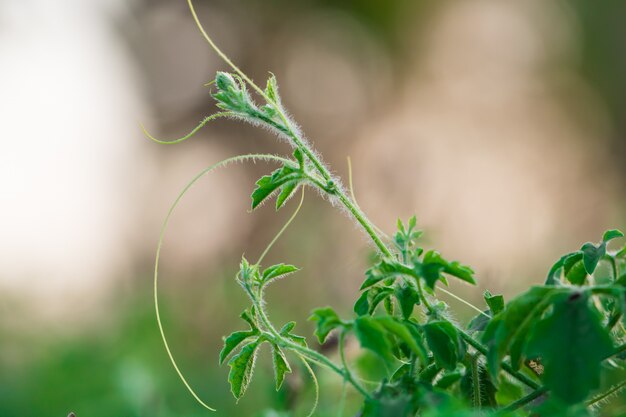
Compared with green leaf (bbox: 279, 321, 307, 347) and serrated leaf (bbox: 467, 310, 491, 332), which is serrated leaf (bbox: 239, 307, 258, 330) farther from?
serrated leaf (bbox: 467, 310, 491, 332)

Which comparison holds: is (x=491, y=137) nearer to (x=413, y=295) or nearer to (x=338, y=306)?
(x=338, y=306)

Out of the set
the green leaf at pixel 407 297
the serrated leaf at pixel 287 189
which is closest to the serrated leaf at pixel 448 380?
the green leaf at pixel 407 297

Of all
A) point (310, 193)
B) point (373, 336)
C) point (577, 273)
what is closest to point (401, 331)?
point (373, 336)

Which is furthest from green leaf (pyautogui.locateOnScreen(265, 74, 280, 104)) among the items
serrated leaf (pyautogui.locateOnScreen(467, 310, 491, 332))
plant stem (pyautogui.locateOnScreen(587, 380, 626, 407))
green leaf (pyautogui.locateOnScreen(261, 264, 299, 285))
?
plant stem (pyautogui.locateOnScreen(587, 380, 626, 407))

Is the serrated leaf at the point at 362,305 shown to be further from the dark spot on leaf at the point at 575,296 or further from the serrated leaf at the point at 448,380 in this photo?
the dark spot on leaf at the point at 575,296

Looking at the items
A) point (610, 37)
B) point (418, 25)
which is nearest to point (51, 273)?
point (418, 25)

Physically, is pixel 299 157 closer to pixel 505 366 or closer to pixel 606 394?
pixel 505 366
